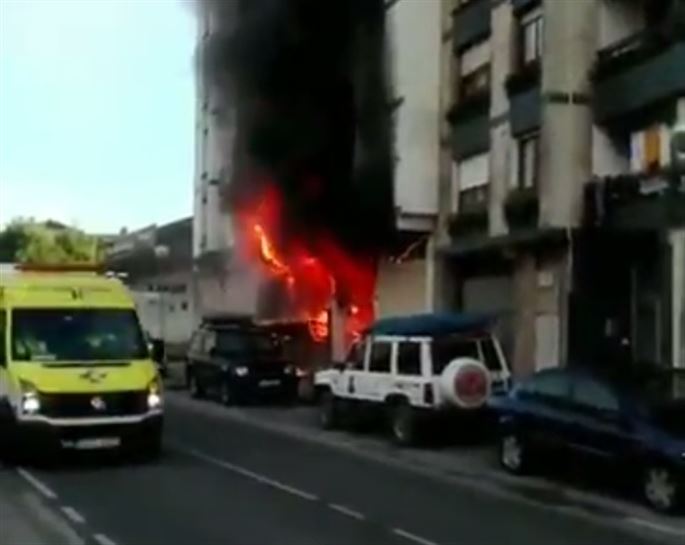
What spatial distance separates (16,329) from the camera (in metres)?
20.2

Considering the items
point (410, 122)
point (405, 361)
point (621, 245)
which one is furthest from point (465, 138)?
point (405, 361)

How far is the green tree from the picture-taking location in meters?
82.4

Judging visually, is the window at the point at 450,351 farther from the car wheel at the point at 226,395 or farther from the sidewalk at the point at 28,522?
the car wheel at the point at 226,395

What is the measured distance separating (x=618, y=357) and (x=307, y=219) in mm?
10343

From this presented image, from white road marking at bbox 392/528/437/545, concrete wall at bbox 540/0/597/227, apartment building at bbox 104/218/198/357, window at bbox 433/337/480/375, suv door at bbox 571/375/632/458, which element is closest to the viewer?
white road marking at bbox 392/528/437/545

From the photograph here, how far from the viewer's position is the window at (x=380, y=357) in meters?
26.2

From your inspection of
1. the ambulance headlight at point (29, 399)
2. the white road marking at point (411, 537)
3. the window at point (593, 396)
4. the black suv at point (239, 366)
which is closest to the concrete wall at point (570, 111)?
the window at point (593, 396)

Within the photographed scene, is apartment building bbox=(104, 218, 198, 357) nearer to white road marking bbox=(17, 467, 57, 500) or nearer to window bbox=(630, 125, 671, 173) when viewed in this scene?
window bbox=(630, 125, 671, 173)

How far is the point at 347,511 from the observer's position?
15906 mm

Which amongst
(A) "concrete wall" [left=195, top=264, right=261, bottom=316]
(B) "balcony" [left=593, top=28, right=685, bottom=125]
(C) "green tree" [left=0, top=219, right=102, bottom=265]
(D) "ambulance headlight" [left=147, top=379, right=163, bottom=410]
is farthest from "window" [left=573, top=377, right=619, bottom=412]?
(C) "green tree" [left=0, top=219, right=102, bottom=265]

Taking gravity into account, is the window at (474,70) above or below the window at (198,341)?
above

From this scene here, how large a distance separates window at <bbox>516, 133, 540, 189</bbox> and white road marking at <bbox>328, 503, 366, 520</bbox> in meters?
14.4

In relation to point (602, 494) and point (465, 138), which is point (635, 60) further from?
point (602, 494)

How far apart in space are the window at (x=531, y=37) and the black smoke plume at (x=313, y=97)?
3442 mm
